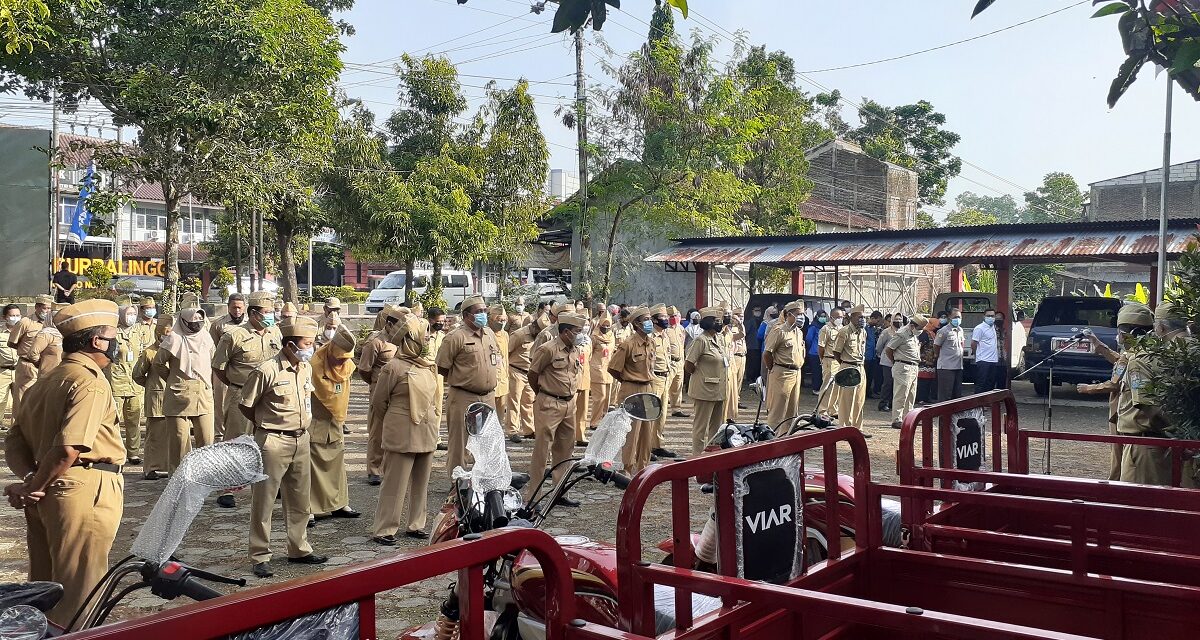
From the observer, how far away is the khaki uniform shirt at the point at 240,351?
8703mm

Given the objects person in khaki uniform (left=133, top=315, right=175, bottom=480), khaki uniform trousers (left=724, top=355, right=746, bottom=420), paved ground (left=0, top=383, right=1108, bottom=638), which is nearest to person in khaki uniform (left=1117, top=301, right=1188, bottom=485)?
paved ground (left=0, top=383, right=1108, bottom=638)

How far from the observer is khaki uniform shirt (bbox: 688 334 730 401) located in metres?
9.93

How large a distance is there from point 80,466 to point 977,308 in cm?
1725

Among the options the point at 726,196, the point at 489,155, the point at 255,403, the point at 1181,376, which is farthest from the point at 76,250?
the point at 1181,376

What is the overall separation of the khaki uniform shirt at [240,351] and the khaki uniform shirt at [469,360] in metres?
1.69

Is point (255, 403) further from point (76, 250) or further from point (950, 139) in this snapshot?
point (950, 139)

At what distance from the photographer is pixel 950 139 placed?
46.2 m

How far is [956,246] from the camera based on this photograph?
17.1 meters

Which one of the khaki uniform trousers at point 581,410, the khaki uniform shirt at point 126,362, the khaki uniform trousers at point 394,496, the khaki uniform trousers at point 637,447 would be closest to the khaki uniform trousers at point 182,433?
the khaki uniform shirt at point 126,362

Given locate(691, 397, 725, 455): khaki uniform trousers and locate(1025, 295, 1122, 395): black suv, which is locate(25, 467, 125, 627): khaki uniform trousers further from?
locate(1025, 295, 1122, 395): black suv

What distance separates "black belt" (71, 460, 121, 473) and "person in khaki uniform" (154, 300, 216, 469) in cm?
460

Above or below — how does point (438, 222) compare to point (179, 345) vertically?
above

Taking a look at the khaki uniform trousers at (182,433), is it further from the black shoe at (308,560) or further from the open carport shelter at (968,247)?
the open carport shelter at (968,247)

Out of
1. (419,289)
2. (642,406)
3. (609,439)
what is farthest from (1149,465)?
(419,289)
